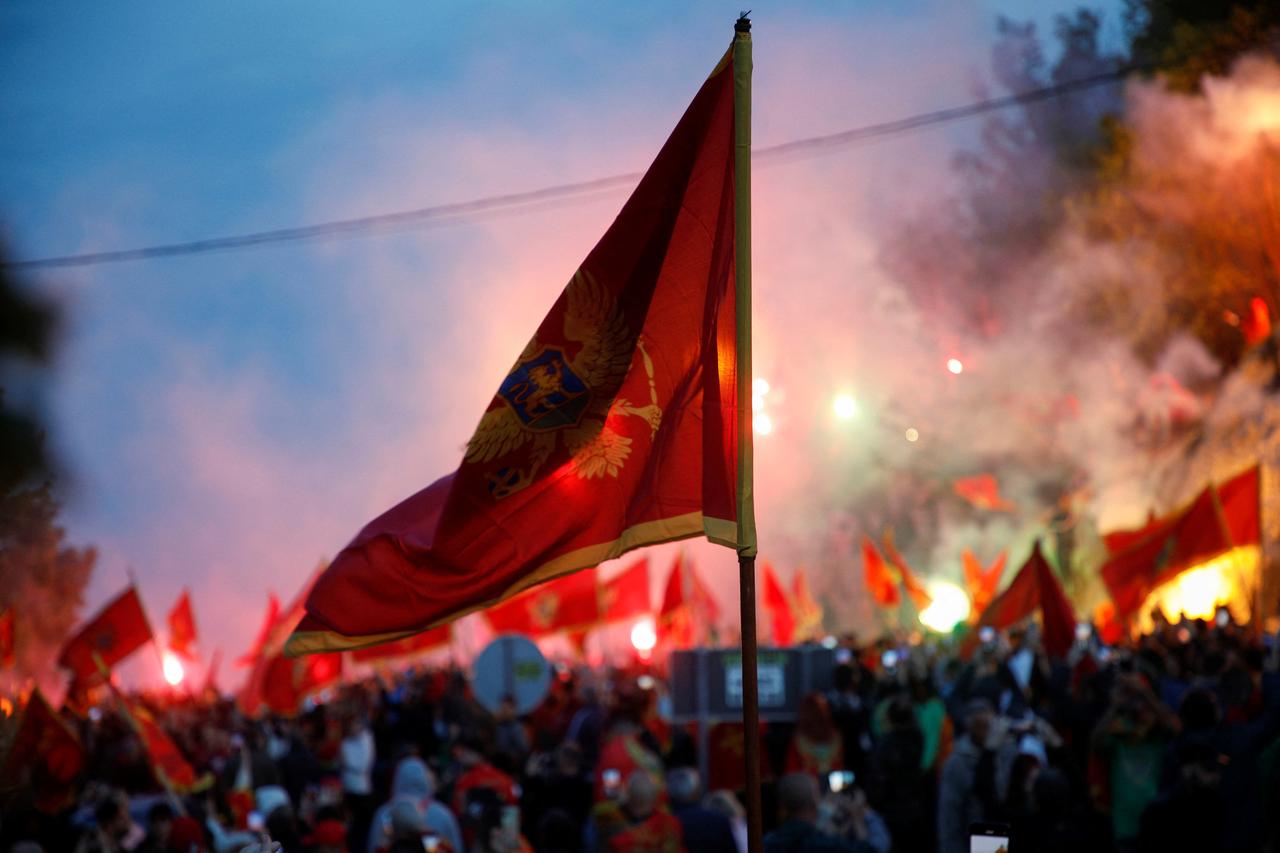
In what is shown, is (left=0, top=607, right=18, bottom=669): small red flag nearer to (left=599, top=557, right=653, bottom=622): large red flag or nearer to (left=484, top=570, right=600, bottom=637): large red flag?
(left=484, top=570, right=600, bottom=637): large red flag

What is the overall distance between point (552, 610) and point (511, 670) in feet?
38.9

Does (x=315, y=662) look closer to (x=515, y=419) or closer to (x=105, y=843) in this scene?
(x=105, y=843)

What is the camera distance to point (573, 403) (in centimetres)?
620

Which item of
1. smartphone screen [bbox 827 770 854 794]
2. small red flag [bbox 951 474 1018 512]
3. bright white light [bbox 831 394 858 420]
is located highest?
bright white light [bbox 831 394 858 420]

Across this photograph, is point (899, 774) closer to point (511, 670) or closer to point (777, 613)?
point (511, 670)

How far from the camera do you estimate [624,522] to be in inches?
241

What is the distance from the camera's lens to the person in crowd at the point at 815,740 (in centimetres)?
1299

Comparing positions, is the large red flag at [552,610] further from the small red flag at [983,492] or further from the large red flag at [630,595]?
the small red flag at [983,492]

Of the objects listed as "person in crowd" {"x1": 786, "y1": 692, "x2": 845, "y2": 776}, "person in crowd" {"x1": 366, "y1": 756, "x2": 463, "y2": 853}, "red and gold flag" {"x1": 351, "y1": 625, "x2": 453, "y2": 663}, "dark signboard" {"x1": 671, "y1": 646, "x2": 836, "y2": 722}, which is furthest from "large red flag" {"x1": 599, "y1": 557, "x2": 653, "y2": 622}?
"person in crowd" {"x1": 366, "y1": 756, "x2": 463, "y2": 853}

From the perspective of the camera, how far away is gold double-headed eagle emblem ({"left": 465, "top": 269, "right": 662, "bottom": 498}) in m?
6.14

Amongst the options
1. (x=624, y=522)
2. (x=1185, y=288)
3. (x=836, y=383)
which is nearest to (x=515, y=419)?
(x=624, y=522)

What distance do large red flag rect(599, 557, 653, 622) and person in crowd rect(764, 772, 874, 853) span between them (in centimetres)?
2077

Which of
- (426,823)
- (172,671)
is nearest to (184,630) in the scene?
(172,671)

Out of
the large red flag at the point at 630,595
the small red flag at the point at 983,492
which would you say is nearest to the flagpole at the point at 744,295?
the large red flag at the point at 630,595
